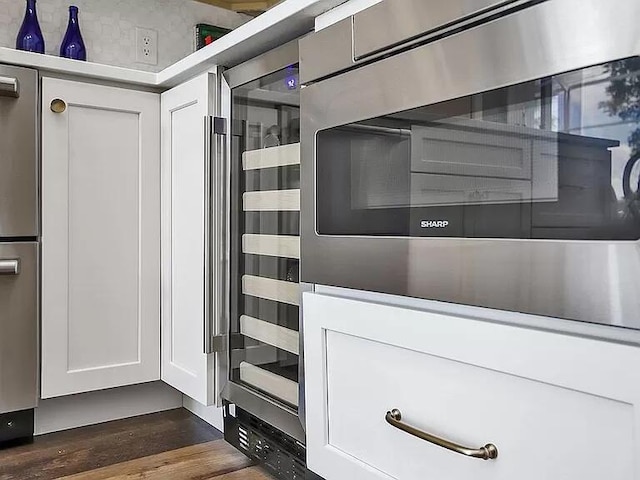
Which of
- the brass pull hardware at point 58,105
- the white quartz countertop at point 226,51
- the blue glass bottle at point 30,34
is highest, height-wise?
the blue glass bottle at point 30,34

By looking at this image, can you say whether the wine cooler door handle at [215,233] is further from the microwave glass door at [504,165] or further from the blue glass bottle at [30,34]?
the blue glass bottle at [30,34]

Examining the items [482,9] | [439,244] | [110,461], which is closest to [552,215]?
[439,244]

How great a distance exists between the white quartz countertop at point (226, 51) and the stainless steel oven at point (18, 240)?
0.17ft

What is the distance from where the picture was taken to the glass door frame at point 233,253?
136cm

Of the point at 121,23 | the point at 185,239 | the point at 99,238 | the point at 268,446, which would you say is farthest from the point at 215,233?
the point at 121,23

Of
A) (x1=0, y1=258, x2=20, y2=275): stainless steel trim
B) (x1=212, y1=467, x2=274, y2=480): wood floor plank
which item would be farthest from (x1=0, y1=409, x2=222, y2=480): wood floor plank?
(x1=0, y1=258, x2=20, y2=275): stainless steel trim

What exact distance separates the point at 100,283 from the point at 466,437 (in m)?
1.36

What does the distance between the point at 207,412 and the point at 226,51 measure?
1.14 m

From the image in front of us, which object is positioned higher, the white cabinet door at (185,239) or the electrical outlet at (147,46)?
the electrical outlet at (147,46)

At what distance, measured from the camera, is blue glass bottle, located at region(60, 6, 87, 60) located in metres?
2.07

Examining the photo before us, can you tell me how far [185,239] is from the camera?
1797 mm

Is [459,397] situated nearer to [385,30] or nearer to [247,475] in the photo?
[385,30]

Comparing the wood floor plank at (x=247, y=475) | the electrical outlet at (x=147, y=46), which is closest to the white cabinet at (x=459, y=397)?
the wood floor plank at (x=247, y=475)

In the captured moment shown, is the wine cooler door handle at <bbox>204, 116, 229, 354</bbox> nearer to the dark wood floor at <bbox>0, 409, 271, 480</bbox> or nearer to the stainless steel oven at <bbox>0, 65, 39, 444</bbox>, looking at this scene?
the dark wood floor at <bbox>0, 409, 271, 480</bbox>
